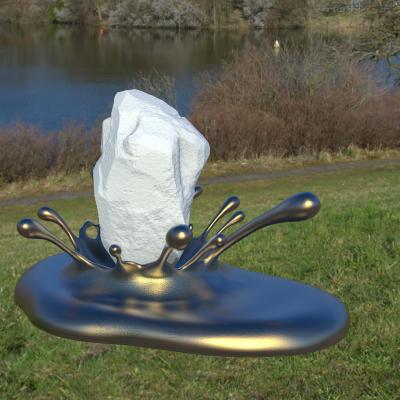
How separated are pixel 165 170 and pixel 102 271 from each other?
558mm

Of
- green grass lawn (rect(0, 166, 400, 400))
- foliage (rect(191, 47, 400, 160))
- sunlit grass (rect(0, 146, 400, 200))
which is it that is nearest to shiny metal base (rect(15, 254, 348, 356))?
green grass lawn (rect(0, 166, 400, 400))

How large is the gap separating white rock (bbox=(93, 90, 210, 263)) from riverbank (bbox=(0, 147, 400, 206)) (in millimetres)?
13552

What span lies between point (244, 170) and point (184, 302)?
16269mm

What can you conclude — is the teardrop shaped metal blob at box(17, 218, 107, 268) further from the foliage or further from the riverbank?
the foliage

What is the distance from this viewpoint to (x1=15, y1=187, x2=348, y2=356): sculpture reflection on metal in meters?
2.80

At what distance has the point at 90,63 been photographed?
34500mm

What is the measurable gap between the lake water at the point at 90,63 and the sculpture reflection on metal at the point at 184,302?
1754cm

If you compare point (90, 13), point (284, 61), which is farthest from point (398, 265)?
point (90, 13)

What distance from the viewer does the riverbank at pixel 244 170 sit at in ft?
56.7

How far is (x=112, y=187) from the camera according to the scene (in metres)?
3.25

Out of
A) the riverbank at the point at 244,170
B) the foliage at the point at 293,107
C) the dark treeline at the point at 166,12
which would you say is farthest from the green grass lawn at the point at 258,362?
the dark treeline at the point at 166,12

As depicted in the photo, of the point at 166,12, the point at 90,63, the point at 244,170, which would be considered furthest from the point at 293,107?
the point at 166,12

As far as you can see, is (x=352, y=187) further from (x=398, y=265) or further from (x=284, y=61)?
(x=398, y=265)

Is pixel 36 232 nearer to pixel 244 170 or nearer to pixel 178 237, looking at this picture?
pixel 178 237
